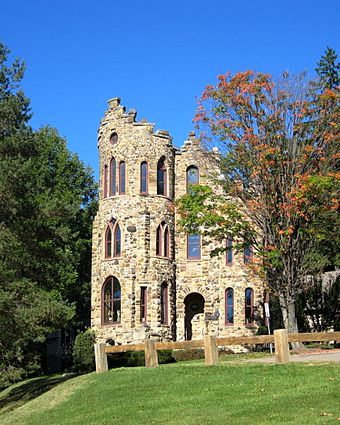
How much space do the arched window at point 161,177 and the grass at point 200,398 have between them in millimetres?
16564

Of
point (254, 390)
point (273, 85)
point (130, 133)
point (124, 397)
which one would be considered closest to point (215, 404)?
point (254, 390)

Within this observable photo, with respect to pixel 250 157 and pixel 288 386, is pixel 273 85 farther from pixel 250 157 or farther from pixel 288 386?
pixel 288 386

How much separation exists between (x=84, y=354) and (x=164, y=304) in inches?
234

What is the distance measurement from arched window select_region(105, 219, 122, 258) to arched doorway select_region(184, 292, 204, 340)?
520cm

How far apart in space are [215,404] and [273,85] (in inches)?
676

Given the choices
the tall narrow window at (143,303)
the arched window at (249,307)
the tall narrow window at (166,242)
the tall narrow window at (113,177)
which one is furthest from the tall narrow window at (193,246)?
the tall narrow window at (113,177)

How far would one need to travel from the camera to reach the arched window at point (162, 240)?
126ft

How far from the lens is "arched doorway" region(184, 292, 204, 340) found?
40.0 meters

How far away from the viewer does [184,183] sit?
4000 cm

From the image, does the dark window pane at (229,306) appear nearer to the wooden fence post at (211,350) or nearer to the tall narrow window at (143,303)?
the tall narrow window at (143,303)

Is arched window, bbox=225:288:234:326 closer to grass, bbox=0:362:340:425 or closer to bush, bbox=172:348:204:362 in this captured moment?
bush, bbox=172:348:204:362

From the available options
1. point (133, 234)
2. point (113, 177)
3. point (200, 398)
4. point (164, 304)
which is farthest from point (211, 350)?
point (113, 177)

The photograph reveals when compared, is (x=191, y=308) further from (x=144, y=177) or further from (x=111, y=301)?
(x=144, y=177)

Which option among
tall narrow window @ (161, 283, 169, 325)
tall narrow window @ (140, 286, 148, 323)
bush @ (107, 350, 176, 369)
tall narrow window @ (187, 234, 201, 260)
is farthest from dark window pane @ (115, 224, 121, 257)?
bush @ (107, 350, 176, 369)
